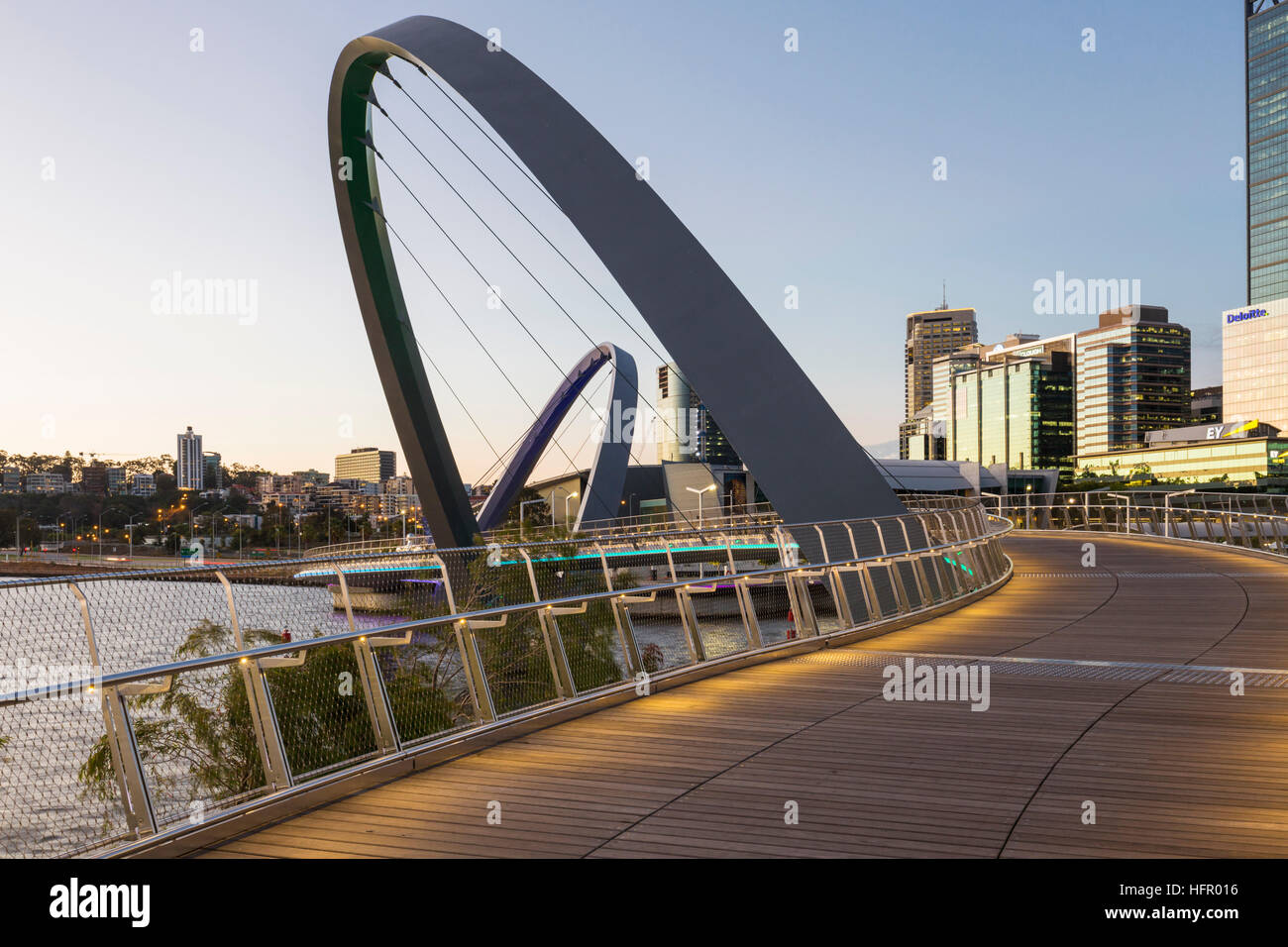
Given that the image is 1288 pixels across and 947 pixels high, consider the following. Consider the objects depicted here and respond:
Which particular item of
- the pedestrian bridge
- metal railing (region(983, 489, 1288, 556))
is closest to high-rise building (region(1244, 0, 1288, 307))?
metal railing (region(983, 489, 1288, 556))

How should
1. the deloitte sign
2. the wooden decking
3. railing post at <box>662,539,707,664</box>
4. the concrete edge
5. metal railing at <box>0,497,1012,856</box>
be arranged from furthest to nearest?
1. the deloitte sign
2. the concrete edge
3. railing post at <box>662,539,707,664</box>
4. metal railing at <box>0,497,1012,856</box>
5. the wooden decking

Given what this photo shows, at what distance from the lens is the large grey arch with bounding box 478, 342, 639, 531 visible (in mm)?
60188

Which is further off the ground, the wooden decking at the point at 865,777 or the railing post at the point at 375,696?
the railing post at the point at 375,696

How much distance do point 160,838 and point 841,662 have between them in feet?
22.3

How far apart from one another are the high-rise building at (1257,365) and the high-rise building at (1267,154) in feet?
29.8

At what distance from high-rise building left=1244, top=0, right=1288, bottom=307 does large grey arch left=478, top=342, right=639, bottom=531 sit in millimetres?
155016

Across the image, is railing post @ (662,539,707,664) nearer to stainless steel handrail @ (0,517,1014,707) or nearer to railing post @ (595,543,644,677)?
stainless steel handrail @ (0,517,1014,707)

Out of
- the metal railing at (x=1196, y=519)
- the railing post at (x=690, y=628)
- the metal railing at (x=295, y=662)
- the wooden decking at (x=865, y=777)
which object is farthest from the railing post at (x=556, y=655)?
the metal railing at (x=1196, y=519)

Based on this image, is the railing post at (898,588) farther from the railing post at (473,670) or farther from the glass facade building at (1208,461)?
the glass facade building at (1208,461)

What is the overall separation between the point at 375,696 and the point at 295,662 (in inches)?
23.0

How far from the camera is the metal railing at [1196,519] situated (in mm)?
27562

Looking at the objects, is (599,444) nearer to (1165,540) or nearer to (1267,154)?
(1165,540)

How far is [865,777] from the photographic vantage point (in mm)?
5863
